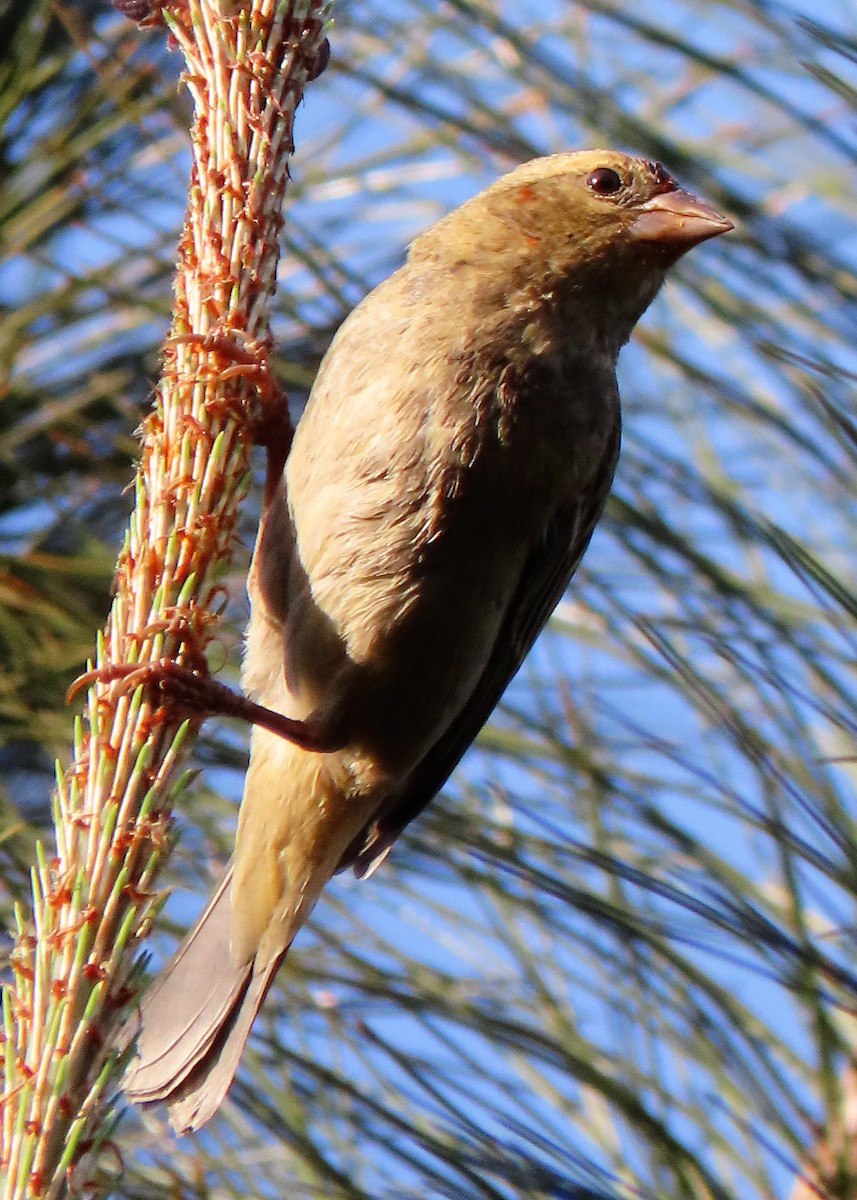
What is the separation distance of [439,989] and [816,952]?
717 mm

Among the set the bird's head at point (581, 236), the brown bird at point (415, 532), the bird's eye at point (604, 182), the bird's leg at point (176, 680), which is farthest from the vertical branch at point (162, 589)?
the bird's eye at point (604, 182)

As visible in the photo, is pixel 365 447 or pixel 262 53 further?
pixel 365 447

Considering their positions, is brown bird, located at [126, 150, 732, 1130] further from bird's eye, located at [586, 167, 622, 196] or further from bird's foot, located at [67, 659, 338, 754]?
bird's foot, located at [67, 659, 338, 754]

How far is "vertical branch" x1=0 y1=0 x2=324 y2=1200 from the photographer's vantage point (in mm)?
1514

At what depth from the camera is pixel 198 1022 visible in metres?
2.45

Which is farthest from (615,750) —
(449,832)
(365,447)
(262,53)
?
(262,53)

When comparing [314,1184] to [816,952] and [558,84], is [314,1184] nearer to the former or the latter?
[816,952]

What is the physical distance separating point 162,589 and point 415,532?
2.40 feet

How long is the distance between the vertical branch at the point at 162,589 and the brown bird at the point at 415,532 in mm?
275

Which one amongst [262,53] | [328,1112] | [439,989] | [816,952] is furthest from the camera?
[439,989]

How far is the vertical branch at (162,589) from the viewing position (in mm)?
1514

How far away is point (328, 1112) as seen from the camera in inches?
88.9

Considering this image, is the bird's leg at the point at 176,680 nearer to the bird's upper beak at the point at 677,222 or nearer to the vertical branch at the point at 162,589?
the vertical branch at the point at 162,589

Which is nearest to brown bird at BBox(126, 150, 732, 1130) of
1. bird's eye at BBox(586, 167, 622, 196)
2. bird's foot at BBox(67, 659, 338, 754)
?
bird's eye at BBox(586, 167, 622, 196)
